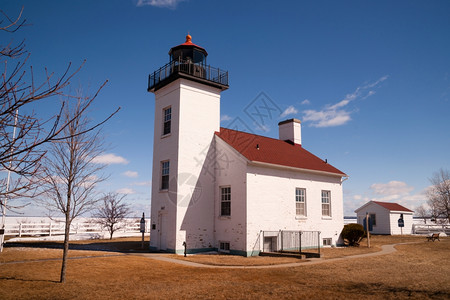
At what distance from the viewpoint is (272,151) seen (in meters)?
21.7

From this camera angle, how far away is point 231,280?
10102mm

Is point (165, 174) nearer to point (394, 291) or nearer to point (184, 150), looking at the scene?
point (184, 150)

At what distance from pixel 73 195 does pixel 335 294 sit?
787 cm

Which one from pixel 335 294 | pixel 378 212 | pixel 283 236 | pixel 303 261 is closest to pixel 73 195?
pixel 335 294

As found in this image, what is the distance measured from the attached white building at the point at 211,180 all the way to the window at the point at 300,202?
0.21ft

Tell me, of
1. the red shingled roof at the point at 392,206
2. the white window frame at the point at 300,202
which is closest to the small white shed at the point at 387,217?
the red shingled roof at the point at 392,206

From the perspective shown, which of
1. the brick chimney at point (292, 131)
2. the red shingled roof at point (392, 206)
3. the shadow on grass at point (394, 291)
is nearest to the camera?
the shadow on grass at point (394, 291)

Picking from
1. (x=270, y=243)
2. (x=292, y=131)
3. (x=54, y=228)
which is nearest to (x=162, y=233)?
(x=270, y=243)

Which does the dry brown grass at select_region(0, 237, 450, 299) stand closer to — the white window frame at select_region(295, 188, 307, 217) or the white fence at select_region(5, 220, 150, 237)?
the white window frame at select_region(295, 188, 307, 217)

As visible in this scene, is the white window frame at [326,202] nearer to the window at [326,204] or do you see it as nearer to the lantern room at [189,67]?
the window at [326,204]

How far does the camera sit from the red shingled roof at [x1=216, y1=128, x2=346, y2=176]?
19297 millimetres

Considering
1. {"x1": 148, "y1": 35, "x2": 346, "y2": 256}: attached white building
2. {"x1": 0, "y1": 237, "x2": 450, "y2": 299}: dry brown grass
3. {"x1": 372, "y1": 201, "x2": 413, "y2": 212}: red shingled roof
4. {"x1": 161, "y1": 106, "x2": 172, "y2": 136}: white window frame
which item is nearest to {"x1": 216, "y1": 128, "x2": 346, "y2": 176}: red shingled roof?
{"x1": 148, "y1": 35, "x2": 346, "y2": 256}: attached white building

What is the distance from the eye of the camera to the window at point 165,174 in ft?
63.4

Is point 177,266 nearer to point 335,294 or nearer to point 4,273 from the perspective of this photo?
point 4,273
